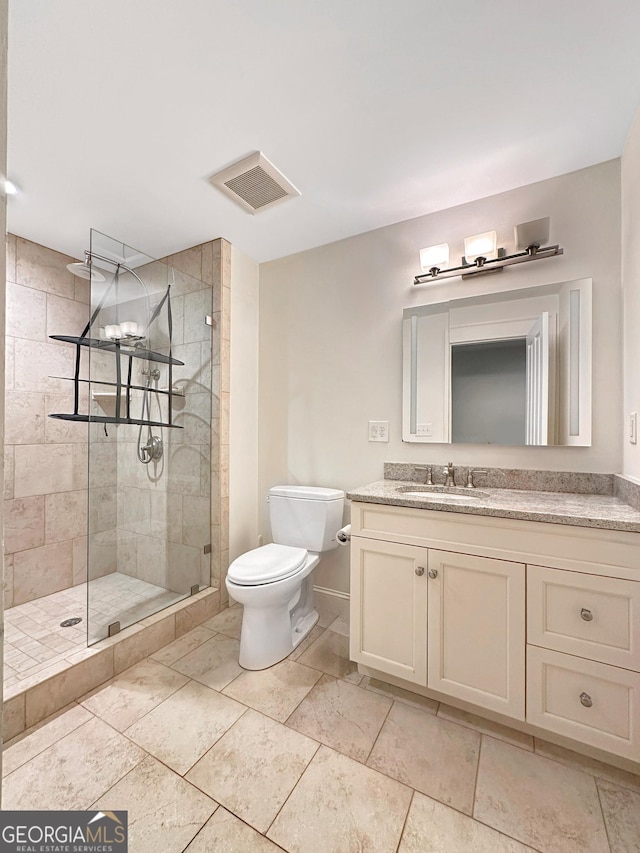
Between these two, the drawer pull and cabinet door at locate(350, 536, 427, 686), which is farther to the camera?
cabinet door at locate(350, 536, 427, 686)

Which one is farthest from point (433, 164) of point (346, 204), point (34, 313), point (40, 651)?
point (40, 651)

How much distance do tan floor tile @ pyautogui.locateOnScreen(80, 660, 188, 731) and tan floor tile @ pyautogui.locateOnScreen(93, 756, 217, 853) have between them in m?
0.28

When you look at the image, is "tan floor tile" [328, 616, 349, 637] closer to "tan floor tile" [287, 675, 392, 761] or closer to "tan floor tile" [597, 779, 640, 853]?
"tan floor tile" [287, 675, 392, 761]

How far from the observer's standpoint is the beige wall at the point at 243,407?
8.11 ft

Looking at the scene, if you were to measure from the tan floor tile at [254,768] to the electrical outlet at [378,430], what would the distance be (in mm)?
1406

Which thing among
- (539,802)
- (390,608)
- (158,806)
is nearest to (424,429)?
(390,608)

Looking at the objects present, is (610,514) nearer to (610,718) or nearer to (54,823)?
(610,718)

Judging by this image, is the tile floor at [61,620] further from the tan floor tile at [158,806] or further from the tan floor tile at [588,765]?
the tan floor tile at [588,765]

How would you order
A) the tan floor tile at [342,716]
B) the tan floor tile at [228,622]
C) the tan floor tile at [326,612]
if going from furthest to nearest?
the tan floor tile at [326,612] → the tan floor tile at [228,622] → the tan floor tile at [342,716]

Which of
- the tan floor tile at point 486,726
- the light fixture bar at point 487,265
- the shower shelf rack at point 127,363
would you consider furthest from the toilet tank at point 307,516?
the light fixture bar at point 487,265

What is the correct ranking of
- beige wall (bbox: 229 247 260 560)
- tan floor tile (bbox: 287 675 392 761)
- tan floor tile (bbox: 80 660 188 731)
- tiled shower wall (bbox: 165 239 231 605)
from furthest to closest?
1. beige wall (bbox: 229 247 260 560)
2. tiled shower wall (bbox: 165 239 231 605)
3. tan floor tile (bbox: 80 660 188 731)
4. tan floor tile (bbox: 287 675 392 761)

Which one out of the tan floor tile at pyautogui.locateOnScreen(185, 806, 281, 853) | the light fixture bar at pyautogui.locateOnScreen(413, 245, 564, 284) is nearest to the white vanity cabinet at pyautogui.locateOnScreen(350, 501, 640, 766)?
the tan floor tile at pyautogui.locateOnScreen(185, 806, 281, 853)

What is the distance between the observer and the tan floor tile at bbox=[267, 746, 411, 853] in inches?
42.0

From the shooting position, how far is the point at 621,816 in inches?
44.8
